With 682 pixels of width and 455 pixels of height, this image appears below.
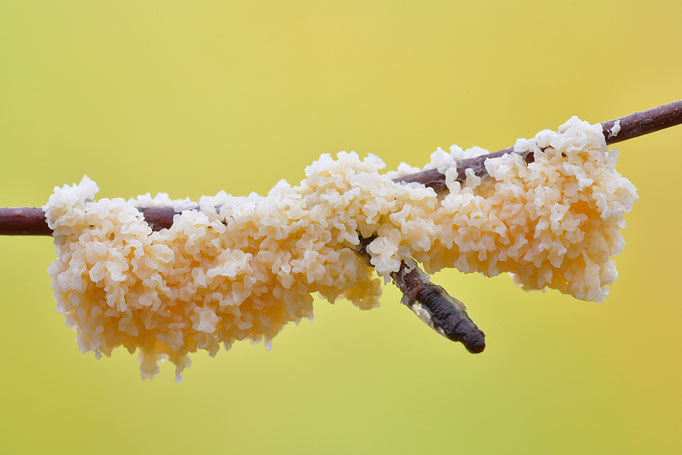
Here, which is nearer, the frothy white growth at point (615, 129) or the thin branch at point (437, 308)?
the thin branch at point (437, 308)

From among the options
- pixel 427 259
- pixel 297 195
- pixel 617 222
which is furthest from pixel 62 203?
pixel 617 222

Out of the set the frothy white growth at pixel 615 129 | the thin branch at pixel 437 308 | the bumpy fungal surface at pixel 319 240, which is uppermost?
the frothy white growth at pixel 615 129

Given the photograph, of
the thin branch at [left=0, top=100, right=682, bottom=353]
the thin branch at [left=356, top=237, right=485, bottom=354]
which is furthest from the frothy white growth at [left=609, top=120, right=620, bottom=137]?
the thin branch at [left=356, top=237, right=485, bottom=354]

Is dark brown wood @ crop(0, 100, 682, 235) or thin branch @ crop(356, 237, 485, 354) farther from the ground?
dark brown wood @ crop(0, 100, 682, 235)

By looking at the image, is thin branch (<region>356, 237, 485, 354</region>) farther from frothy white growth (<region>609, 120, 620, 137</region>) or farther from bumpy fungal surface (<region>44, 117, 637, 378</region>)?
frothy white growth (<region>609, 120, 620, 137</region>)

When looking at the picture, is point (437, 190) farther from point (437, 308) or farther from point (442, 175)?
point (437, 308)

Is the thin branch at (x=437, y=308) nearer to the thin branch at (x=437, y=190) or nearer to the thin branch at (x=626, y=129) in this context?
the thin branch at (x=437, y=190)

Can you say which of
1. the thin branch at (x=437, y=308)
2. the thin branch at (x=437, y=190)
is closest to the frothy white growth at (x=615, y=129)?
the thin branch at (x=437, y=190)

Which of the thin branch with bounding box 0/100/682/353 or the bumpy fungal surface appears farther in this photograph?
the bumpy fungal surface

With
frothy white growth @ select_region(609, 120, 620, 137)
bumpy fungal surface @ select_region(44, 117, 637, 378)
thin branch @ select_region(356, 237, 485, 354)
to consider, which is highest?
frothy white growth @ select_region(609, 120, 620, 137)

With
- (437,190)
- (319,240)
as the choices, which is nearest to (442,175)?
(437,190)
